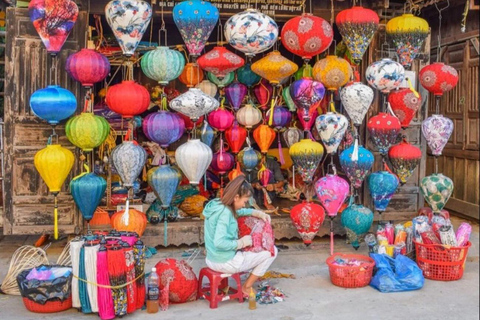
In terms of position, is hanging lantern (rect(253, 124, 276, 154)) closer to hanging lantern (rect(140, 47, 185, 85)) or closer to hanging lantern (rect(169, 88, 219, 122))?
hanging lantern (rect(169, 88, 219, 122))

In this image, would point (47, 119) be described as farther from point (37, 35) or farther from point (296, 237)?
point (296, 237)

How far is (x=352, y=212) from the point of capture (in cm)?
618

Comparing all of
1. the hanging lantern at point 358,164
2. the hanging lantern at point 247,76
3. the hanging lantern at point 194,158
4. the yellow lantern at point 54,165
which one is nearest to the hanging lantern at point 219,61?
the hanging lantern at point 247,76

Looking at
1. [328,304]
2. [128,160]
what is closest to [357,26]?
[128,160]

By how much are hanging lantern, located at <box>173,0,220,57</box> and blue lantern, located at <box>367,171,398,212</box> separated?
2.37m

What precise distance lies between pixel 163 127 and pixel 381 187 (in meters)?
2.41

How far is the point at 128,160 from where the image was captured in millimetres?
5680

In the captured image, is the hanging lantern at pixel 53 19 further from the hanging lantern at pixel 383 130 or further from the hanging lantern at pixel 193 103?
the hanging lantern at pixel 383 130

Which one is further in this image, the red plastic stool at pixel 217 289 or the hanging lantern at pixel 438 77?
the hanging lantern at pixel 438 77

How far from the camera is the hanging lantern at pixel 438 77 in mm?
6281

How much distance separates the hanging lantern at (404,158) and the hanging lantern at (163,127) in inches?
92.8

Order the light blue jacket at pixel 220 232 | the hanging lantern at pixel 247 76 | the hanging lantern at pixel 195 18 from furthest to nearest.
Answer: the hanging lantern at pixel 247 76 < the hanging lantern at pixel 195 18 < the light blue jacket at pixel 220 232

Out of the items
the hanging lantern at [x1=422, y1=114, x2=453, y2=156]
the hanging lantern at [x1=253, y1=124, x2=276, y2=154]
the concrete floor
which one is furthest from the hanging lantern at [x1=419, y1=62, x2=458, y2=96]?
the concrete floor

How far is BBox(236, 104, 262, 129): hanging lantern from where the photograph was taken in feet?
21.2
